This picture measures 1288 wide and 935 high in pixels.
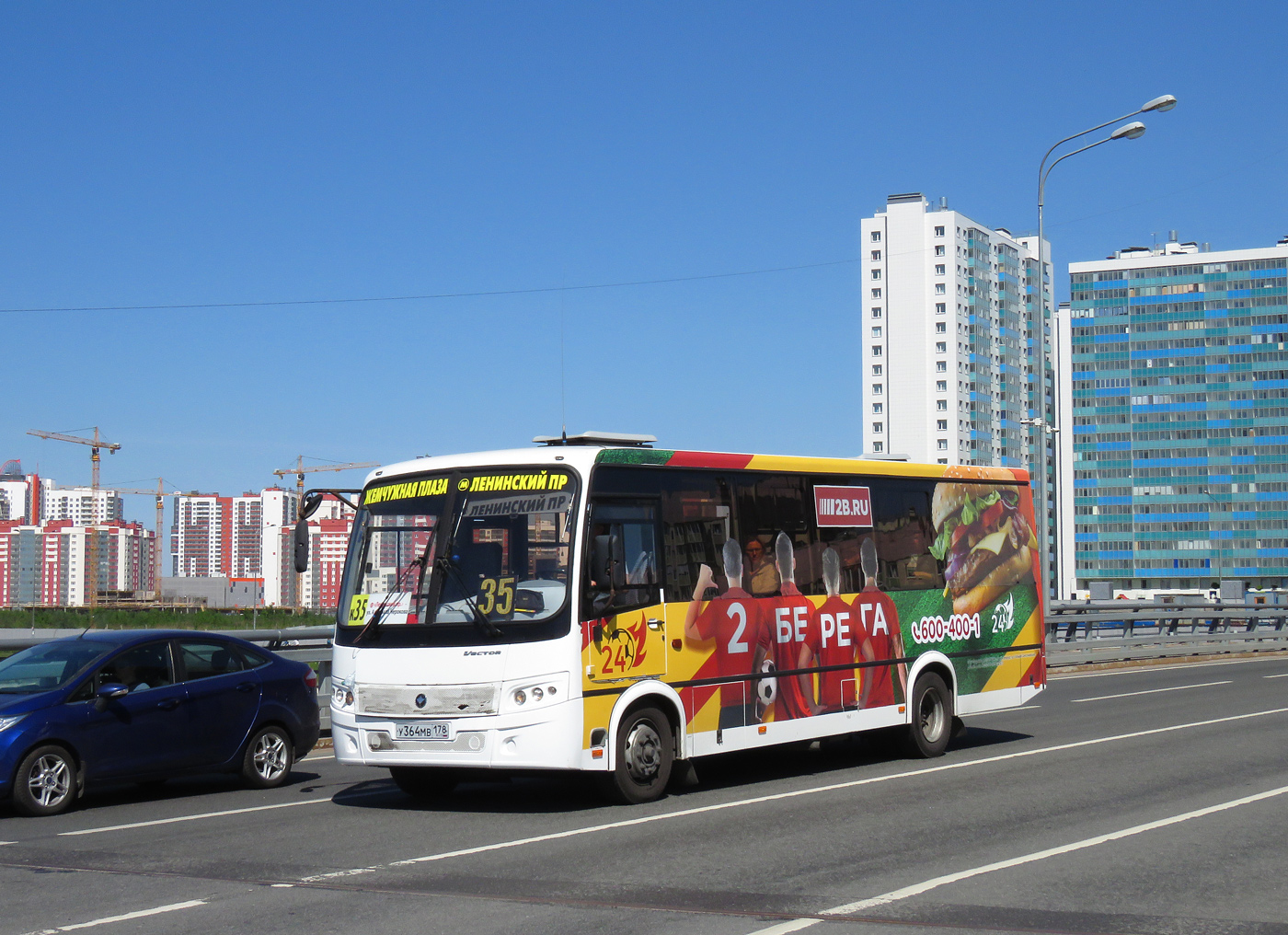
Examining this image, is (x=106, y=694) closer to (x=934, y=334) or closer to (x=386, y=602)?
(x=386, y=602)

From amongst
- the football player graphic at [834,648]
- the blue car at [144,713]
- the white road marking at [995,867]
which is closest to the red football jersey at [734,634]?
the football player graphic at [834,648]

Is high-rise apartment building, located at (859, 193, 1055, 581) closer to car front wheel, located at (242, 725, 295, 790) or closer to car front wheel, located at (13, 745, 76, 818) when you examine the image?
car front wheel, located at (242, 725, 295, 790)

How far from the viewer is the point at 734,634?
11984 millimetres

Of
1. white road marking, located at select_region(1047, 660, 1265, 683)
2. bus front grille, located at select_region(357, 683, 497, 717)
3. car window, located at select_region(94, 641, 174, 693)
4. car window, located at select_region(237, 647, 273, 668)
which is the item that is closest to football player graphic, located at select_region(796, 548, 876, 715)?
bus front grille, located at select_region(357, 683, 497, 717)

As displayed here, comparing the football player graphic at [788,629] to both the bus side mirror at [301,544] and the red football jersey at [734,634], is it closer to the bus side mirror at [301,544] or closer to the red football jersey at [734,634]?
the red football jersey at [734,634]

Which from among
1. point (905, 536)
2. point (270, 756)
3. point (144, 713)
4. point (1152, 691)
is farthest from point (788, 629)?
point (1152, 691)

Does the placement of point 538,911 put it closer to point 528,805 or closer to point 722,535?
point 528,805

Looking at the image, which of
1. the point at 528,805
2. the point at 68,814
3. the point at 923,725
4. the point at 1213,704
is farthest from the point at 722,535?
the point at 1213,704

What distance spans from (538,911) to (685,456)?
18.0ft

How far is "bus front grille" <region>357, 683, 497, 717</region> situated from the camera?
1048 cm

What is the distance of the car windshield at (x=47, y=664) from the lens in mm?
11188

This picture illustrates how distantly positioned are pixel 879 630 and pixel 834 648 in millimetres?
794

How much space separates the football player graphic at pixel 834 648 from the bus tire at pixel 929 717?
89 centimetres

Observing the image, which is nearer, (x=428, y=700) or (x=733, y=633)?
(x=428, y=700)
